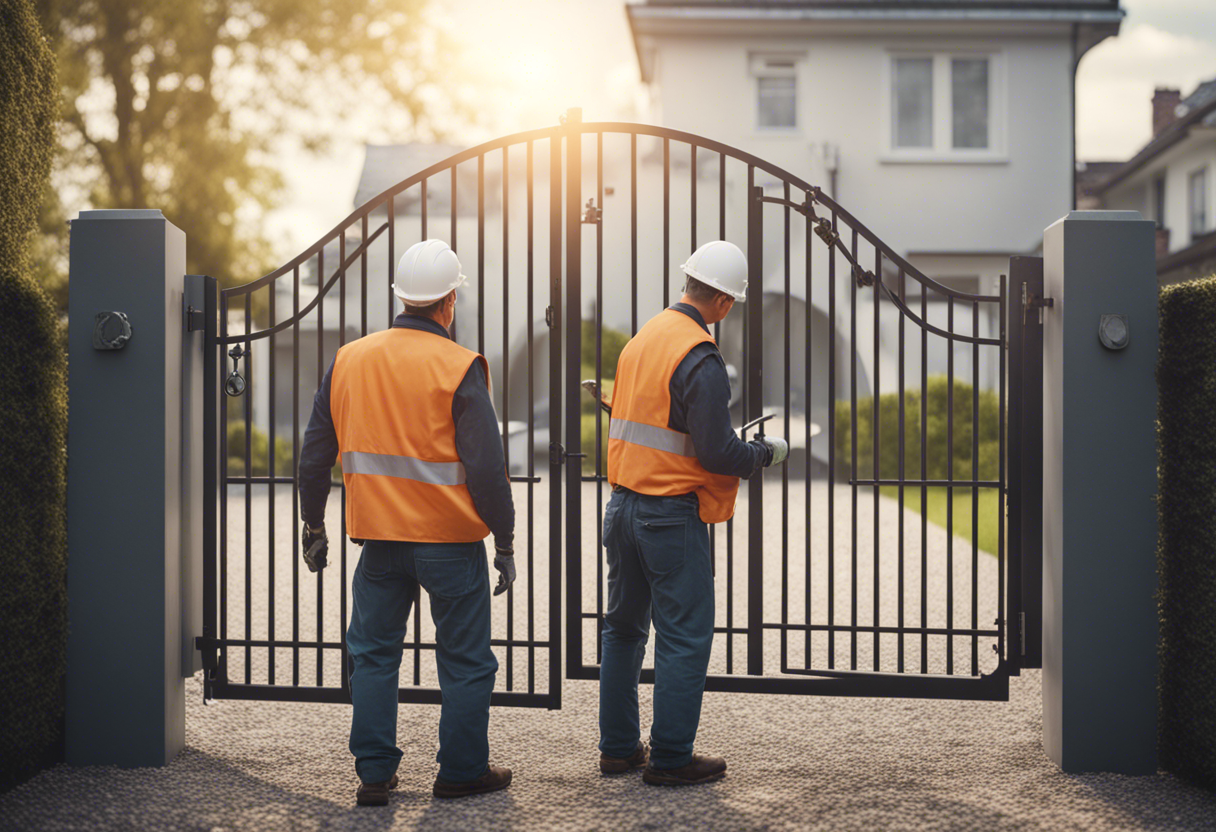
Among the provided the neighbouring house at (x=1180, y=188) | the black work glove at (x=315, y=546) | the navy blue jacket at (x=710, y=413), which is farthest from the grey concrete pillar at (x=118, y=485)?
the neighbouring house at (x=1180, y=188)

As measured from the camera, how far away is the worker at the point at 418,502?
3828 millimetres

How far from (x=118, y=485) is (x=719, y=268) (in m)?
2.56

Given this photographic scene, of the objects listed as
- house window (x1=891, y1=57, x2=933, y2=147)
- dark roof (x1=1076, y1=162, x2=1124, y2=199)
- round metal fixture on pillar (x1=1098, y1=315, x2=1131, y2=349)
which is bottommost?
round metal fixture on pillar (x1=1098, y1=315, x2=1131, y2=349)

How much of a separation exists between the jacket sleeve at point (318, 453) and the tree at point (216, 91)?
17.4 m

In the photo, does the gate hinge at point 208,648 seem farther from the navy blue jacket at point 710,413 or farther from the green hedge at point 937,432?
the green hedge at point 937,432

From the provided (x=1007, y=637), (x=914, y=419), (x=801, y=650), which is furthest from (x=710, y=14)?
(x=1007, y=637)

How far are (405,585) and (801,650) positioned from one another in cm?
364

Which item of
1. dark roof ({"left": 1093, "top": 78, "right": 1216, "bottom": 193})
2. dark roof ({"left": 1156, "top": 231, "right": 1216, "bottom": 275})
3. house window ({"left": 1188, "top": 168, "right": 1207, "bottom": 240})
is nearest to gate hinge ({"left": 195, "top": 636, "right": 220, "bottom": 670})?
dark roof ({"left": 1093, "top": 78, "right": 1216, "bottom": 193})

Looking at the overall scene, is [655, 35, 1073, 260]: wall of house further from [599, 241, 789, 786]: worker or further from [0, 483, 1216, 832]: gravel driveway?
[599, 241, 789, 786]: worker

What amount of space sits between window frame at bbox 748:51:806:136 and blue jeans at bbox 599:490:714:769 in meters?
16.4

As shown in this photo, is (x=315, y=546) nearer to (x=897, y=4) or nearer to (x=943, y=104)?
(x=897, y=4)

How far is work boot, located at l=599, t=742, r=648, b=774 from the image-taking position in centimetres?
425

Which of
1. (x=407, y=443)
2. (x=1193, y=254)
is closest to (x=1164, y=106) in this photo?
(x=1193, y=254)

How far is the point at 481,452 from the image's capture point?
382cm
